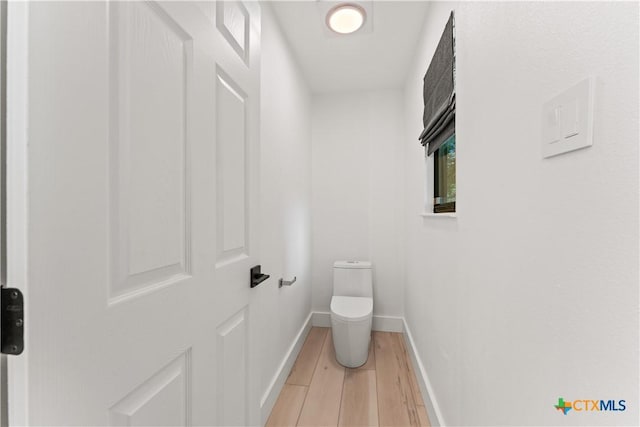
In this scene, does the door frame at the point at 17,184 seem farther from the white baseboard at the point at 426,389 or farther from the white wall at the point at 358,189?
the white wall at the point at 358,189

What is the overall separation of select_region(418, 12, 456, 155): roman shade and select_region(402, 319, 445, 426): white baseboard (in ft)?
4.59

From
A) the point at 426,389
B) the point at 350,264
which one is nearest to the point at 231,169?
the point at 426,389

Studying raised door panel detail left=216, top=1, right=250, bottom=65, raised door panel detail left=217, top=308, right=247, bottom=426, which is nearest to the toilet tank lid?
raised door panel detail left=217, top=308, right=247, bottom=426

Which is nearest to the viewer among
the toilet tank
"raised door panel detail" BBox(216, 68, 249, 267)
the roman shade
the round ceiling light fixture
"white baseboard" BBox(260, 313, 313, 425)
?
"raised door panel detail" BBox(216, 68, 249, 267)

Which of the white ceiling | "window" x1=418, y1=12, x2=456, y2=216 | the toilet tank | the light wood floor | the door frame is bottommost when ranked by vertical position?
the light wood floor

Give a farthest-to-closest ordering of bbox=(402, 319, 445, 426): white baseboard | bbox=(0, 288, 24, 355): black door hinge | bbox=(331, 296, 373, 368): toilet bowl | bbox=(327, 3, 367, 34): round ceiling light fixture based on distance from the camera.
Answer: bbox=(331, 296, 373, 368): toilet bowl → bbox=(327, 3, 367, 34): round ceiling light fixture → bbox=(402, 319, 445, 426): white baseboard → bbox=(0, 288, 24, 355): black door hinge

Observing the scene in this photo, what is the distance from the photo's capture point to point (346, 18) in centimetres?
175

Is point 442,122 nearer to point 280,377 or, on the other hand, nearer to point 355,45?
point 355,45

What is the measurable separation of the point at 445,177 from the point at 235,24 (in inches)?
54.0

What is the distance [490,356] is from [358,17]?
1892 millimetres

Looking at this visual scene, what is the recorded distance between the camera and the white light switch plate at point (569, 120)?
510 millimetres

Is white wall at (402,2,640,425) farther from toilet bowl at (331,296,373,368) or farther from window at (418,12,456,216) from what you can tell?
toilet bowl at (331,296,373,368)

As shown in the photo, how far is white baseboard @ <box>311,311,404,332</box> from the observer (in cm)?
270

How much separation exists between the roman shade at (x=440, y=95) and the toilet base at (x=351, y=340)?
131cm
